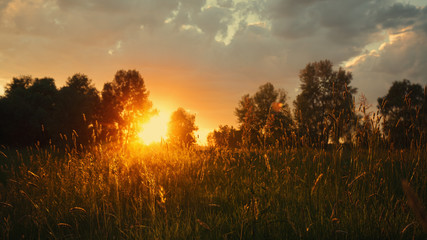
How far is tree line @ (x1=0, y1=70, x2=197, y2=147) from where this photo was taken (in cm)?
2904

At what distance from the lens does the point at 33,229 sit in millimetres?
3762

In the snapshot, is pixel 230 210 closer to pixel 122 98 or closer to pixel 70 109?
pixel 70 109

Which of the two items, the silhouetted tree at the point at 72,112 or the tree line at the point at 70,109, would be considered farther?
the silhouetted tree at the point at 72,112

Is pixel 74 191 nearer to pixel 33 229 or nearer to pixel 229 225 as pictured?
pixel 33 229

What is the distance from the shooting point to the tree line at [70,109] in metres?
29.0

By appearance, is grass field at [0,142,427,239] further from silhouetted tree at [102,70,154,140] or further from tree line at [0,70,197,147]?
silhouetted tree at [102,70,154,140]

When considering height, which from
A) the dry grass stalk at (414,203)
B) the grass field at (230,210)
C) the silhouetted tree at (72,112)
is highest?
the silhouetted tree at (72,112)

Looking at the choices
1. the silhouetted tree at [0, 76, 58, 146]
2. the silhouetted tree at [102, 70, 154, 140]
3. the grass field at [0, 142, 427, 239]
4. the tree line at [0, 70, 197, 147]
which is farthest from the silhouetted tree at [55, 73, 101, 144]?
the grass field at [0, 142, 427, 239]

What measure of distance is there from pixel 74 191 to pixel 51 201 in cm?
35

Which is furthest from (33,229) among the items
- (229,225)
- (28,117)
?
(28,117)

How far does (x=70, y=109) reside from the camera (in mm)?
33594

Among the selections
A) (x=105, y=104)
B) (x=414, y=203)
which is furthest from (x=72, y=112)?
(x=414, y=203)

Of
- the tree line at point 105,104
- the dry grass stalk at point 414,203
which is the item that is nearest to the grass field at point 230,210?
the dry grass stalk at point 414,203

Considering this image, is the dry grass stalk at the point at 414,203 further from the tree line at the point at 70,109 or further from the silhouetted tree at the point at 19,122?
the silhouetted tree at the point at 19,122
